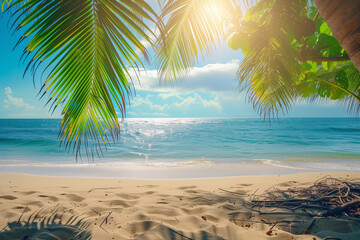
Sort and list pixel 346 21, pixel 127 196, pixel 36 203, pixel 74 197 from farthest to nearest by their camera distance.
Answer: pixel 127 196, pixel 74 197, pixel 36 203, pixel 346 21

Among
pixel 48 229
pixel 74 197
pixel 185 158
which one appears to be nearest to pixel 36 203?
pixel 74 197

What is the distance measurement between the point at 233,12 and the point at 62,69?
189cm

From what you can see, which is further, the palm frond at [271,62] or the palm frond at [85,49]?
the palm frond at [271,62]

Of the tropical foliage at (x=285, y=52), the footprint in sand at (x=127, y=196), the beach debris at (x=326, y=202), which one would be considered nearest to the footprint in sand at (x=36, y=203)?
the footprint in sand at (x=127, y=196)

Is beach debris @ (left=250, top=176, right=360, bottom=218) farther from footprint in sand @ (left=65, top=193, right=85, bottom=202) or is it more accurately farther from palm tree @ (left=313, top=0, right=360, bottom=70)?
footprint in sand @ (left=65, top=193, right=85, bottom=202)

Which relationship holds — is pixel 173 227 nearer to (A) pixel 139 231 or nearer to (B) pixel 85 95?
(A) pixel 139 231

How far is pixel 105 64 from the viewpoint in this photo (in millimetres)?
1607

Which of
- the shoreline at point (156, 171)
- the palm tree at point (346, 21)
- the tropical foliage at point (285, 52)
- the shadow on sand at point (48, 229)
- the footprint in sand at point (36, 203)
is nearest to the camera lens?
the palm tree at point (346, 21)

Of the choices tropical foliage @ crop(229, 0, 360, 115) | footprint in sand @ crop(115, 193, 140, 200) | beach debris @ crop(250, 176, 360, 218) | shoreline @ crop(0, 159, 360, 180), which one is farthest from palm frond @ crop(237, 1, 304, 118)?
shoreline @ crop(0, 159, 360, 180)

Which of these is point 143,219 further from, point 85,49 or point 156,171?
point 156,171

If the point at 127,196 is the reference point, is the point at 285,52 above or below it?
above

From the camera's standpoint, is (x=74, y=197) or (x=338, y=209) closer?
(x=338, y=209)

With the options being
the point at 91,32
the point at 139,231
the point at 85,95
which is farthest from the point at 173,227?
the point at 91,32

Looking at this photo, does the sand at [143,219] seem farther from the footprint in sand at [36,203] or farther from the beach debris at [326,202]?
the beach debris at [326,202]
